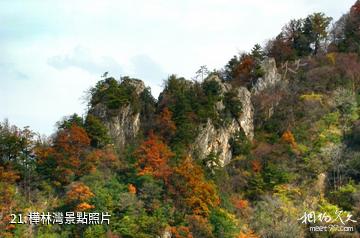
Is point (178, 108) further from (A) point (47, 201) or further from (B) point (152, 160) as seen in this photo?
(A) point (47, 201)

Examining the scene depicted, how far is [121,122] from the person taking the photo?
160ft

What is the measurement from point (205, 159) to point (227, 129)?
163 inches

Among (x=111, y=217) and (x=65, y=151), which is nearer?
(x=111, y=217)

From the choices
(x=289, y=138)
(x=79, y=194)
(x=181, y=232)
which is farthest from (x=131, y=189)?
(x=289, y=138)

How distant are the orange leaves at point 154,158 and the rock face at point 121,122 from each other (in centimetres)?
343

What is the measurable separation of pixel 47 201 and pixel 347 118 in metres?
25.2

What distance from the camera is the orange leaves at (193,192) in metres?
41.0

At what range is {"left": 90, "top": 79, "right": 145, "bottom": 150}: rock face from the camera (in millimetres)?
48344

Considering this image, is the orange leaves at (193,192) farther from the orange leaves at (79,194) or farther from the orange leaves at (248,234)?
the orange leaves at (79,194)

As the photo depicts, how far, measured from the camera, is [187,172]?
41906mm

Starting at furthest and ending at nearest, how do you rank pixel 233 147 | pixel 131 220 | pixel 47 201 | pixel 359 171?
pixel 233 147
pixel 359 171
pixel 47 201
pixel 131 220

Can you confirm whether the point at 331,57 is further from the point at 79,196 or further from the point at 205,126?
the point at 79,196

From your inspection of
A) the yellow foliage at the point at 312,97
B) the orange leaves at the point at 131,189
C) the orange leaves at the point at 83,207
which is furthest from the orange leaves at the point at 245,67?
the orange leaves at the point at 83,207

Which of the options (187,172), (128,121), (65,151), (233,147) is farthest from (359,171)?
(65,151)
